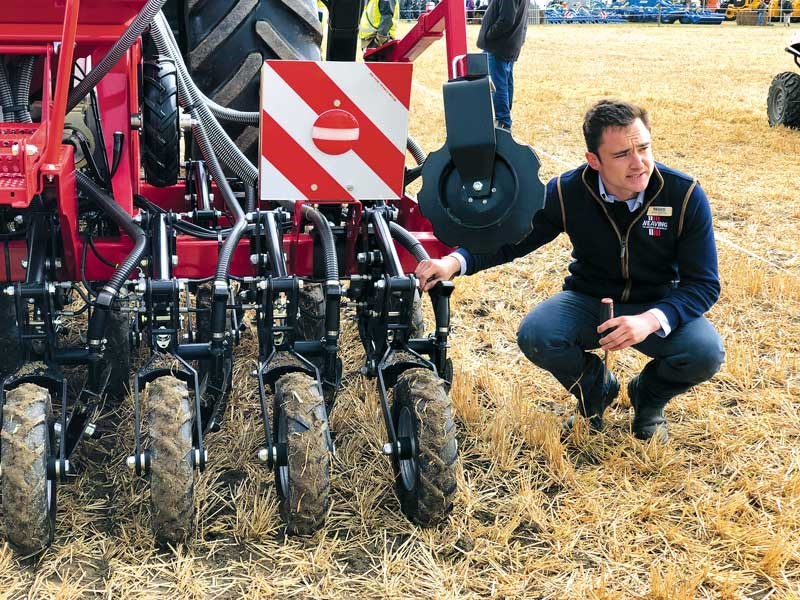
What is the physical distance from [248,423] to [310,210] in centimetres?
77

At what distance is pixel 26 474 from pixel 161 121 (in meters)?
1.56

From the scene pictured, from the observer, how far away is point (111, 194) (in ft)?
11.0

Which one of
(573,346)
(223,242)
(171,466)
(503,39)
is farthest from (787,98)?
(171,466)

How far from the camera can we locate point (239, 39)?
3.74 m

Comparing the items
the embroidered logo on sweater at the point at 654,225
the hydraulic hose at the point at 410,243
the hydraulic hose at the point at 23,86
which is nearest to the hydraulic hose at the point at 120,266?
the hydraulic hose at the point at 23,86

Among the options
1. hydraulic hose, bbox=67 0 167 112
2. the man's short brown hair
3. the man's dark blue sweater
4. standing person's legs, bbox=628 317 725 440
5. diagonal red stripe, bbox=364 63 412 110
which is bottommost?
standing person's legs, bbox=628 317 725 440

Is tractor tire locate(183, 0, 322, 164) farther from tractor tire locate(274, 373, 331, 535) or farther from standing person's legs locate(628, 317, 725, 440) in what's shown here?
standing person's legs locate(628, 317, 725, 440)

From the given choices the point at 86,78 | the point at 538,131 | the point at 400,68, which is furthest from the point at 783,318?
the point at 538,131

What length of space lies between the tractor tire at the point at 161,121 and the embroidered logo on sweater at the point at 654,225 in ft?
5.47

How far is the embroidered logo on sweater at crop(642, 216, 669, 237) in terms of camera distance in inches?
122

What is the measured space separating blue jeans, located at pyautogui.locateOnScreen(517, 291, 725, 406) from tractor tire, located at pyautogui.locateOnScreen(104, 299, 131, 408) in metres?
1.39

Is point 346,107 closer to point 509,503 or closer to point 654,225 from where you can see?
point 654,225

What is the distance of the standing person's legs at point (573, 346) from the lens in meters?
3.26

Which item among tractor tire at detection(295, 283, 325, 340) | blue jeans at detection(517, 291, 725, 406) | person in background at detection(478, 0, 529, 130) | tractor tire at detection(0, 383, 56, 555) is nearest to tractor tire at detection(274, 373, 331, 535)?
tractor tire at detection(0, 383, 56, 555)
